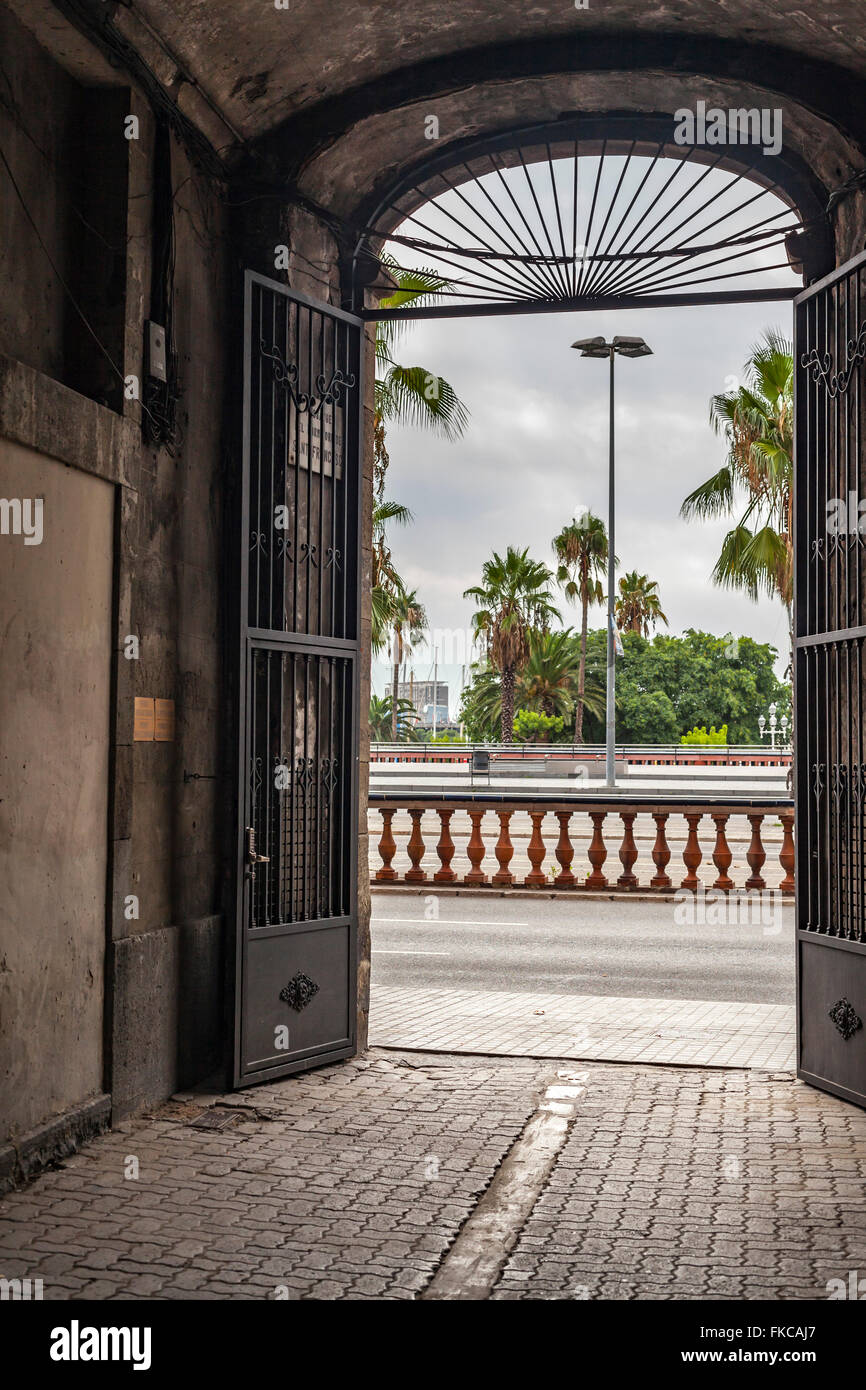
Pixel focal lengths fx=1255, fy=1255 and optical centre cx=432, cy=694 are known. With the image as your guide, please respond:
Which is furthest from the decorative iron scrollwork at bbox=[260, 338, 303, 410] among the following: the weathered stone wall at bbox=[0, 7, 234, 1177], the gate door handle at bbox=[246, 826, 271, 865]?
the gate door handle at bbox=[246, 826, 271, 865]

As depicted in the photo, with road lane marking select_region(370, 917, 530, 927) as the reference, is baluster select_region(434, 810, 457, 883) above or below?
above

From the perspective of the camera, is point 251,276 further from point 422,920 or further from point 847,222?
point 422,920

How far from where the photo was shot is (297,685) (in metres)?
7.38

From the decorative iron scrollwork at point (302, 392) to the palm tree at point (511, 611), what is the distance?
47573 millimetres

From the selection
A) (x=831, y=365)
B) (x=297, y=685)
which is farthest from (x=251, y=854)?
(x=831, y=365)

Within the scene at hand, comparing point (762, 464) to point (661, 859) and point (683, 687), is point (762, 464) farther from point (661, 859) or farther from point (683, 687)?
point (683, 687)

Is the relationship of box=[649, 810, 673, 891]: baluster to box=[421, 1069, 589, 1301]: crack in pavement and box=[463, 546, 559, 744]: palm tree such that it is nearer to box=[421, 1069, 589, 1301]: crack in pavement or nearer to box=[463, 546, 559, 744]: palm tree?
box=[421, 1069, 589, 1301]: crack in pavement

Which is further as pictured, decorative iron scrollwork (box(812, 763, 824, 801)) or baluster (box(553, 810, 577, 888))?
baluster (box(553, 810, 577, 888))

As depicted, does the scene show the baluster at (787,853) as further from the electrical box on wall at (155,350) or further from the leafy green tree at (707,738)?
the leafy green tree at (707,738)

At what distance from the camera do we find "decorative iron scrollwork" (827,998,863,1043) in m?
6.46

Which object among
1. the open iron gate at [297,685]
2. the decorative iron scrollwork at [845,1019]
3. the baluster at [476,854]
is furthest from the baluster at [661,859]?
the decorative iron scrollwork at [845,1019]

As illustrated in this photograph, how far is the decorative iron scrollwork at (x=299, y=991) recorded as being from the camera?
274 inches

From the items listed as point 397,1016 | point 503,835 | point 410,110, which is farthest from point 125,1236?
point 503,835

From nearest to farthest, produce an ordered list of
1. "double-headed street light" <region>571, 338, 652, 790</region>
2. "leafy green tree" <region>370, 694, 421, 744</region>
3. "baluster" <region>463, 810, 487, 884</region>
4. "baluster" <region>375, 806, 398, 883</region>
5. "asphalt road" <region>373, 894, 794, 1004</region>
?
"asphalt road" <region>373, 894, 794, 1004</region>, "baluster" <region>463, 810, 487, 884</region>, "baluster" <region>375, 806, 398, 883</region>, "double-headed street light" <region>571, 338, 652, 790</region>, "leafy green tree" <region>370, 694, 421, 744</region>
